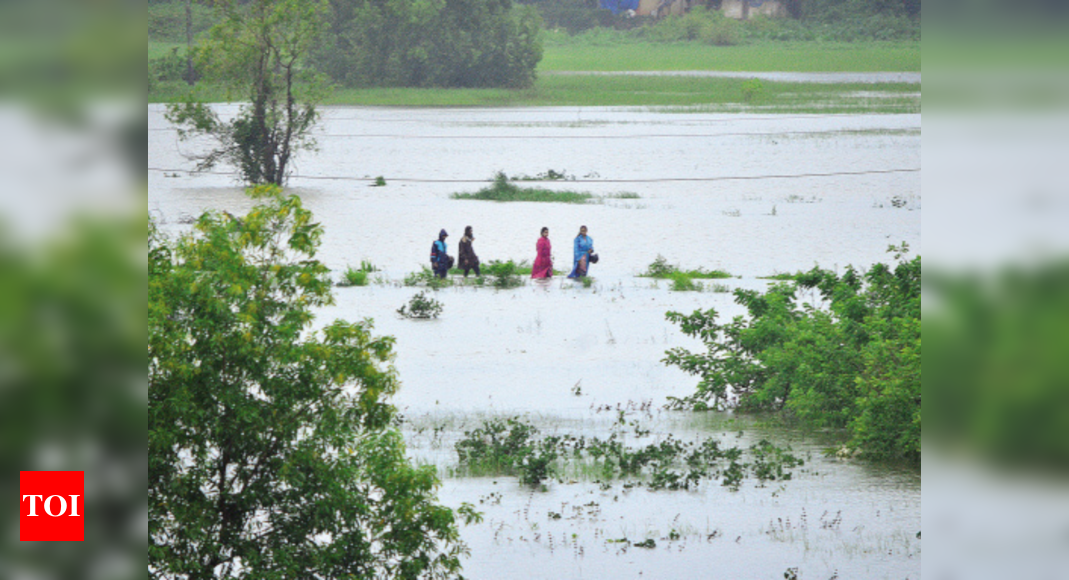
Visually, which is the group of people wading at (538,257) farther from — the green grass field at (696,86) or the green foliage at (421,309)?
the green grass field at (696,86)

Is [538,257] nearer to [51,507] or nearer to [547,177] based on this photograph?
[51,507]

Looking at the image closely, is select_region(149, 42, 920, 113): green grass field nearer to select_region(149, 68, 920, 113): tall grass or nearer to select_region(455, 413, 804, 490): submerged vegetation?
select_region(149, 68, 920, 113): tall grass

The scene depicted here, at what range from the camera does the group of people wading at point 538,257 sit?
47.1 ft

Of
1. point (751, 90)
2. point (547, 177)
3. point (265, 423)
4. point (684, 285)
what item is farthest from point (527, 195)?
point (751, 90)

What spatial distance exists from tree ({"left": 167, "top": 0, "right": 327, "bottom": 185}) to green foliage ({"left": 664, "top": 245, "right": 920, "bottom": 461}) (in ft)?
55.8

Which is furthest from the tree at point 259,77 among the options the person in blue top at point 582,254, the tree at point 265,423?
the tree at point 265,423

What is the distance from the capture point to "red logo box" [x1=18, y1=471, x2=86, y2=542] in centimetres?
140

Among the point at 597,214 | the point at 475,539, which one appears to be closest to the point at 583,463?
the point at 475,539

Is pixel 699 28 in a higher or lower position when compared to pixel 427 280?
higher

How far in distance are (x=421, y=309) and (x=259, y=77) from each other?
14.7 meters

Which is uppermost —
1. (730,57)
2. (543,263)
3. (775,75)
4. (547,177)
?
(730,57)

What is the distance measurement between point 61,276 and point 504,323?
1089 cm

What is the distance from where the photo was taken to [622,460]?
6.61 meters

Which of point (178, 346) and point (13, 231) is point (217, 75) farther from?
point (13, 231)
